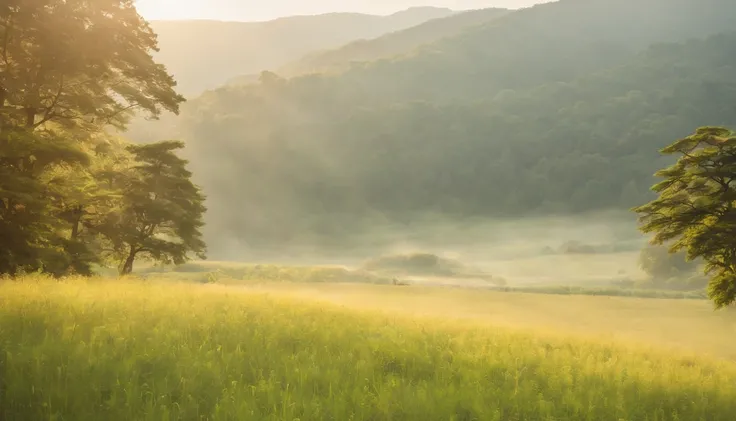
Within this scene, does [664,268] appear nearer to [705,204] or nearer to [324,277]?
[324,277]

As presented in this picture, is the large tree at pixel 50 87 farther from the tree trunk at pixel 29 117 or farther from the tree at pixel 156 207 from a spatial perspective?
the tree at pixel 156 207

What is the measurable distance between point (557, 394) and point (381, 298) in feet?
84.1

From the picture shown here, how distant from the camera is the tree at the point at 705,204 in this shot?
1507 centimetres

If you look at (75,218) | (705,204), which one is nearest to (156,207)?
(75,218)

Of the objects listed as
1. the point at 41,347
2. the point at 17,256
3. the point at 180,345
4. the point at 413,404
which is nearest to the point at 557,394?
the point at 413,404

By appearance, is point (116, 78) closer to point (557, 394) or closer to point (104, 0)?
point (104, 0)

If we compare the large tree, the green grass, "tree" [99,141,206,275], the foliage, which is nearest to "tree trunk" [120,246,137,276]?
"tree" [99,141,206,275]

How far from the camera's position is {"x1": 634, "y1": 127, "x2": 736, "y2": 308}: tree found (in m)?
15.1

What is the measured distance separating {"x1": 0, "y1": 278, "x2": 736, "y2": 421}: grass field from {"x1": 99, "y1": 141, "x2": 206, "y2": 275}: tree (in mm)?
16113

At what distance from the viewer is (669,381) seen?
10.4m

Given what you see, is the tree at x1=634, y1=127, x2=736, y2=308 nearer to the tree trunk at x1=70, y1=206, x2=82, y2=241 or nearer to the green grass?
the tree trunk at x1=70, y1=206, x2=82, y2=241

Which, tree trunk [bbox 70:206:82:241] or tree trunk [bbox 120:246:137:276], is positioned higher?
tree trunk [bbox 70:206:82:241]

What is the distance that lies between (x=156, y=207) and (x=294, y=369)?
81.8 ft

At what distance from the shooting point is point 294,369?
8312mm
